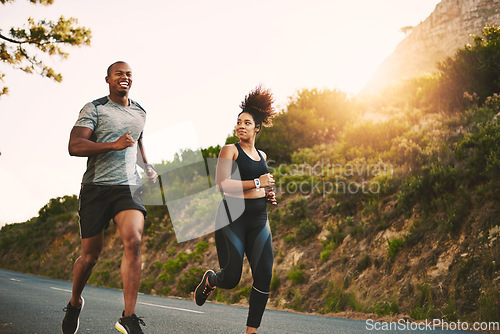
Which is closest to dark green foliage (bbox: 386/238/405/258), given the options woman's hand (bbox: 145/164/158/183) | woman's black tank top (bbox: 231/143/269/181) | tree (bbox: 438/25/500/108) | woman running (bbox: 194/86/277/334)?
woman running (bbox: 194/86/277/334)

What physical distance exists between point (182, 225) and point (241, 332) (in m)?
14.6

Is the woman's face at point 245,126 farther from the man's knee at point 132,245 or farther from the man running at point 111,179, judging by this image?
the man's knee at point 132,245

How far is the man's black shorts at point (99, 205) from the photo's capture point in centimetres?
402

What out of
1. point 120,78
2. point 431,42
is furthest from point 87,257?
point 431,42

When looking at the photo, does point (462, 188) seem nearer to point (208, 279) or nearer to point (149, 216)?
point (208, 279)

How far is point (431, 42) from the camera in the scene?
5366 cm

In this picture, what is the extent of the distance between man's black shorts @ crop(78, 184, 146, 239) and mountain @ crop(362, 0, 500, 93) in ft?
111

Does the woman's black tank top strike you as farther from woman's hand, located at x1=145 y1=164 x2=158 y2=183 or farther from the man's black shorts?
the man's black shorts

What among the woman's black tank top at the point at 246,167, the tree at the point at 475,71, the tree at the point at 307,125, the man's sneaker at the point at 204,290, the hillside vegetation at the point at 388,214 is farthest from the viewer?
the tree at the point at 307,125

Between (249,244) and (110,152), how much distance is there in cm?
153

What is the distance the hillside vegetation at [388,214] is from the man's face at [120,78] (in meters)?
6.88

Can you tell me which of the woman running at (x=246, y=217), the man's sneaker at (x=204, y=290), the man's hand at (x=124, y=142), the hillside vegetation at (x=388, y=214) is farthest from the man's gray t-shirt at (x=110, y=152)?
the hillside vegetation at (x=388, y=214)

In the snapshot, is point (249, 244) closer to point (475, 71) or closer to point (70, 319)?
point (70, 319)

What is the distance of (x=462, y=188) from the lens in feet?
34.6
